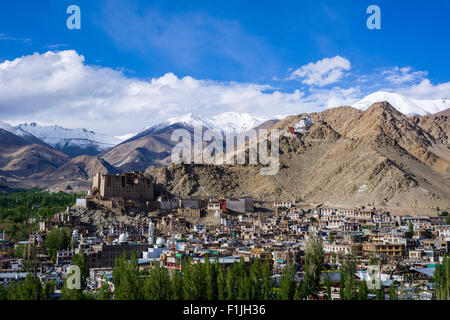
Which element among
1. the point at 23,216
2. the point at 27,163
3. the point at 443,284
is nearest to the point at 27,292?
the point at 443,284

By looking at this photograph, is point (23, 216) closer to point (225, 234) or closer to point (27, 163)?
point (225, 234)

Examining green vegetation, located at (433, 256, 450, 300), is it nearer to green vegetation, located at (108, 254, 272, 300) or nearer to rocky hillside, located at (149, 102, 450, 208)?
green vegetation, located at (108, 254, 272, 300)

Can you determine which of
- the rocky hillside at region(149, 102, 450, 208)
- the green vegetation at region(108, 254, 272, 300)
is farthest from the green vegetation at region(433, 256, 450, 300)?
the rocky hillside at region(149, 102, 450, 208)

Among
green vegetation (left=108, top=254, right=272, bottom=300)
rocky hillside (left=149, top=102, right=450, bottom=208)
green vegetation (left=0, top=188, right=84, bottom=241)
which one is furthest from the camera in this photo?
rocky hillside (left=149, top=102, right=450, bottom=208)

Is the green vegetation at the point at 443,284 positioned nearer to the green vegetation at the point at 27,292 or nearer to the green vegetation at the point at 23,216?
the green vegetation at the point at 27,292

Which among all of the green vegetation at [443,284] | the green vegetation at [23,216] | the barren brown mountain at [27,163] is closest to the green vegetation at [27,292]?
the green vegetation at [443,284]

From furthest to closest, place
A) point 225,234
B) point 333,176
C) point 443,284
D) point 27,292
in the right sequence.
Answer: point 333,176, point 225,234, point 443,284, point 27,292

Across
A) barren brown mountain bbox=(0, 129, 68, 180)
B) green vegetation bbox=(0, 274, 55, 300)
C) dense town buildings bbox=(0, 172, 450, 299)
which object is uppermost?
barren brown mountain bbox=(0, 129, 68, 180)
